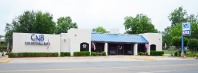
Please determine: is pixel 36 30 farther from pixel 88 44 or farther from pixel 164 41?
pixel 164 41

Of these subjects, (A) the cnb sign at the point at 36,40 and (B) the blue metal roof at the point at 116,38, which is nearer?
(A) the cnb sign at the point at 36,40

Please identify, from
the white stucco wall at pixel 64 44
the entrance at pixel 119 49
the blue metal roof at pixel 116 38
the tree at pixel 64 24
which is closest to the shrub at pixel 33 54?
the white stucco wall at pixel 64 44

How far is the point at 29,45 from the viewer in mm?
41781

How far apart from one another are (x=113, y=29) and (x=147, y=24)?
116ft

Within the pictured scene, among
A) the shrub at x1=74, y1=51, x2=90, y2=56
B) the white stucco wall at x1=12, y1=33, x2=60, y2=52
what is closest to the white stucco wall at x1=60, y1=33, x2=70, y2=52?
the white stucco wall at x1=12, y1=33, x2=60, y2=52

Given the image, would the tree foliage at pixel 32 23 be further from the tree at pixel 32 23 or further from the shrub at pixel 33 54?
the shrub at pixel 33 54

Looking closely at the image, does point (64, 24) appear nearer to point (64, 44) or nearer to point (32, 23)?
point (32, 23)

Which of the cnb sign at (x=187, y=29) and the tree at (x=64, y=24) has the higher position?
the tree at (x=64, y=24)

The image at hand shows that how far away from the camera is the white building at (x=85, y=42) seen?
4159cm

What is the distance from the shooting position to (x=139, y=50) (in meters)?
55.2

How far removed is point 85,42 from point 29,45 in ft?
31.5

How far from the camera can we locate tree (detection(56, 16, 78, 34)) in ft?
294

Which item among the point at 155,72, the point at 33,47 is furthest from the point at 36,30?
the point at 155,72

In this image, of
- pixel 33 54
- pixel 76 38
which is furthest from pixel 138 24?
pixel 33 54
